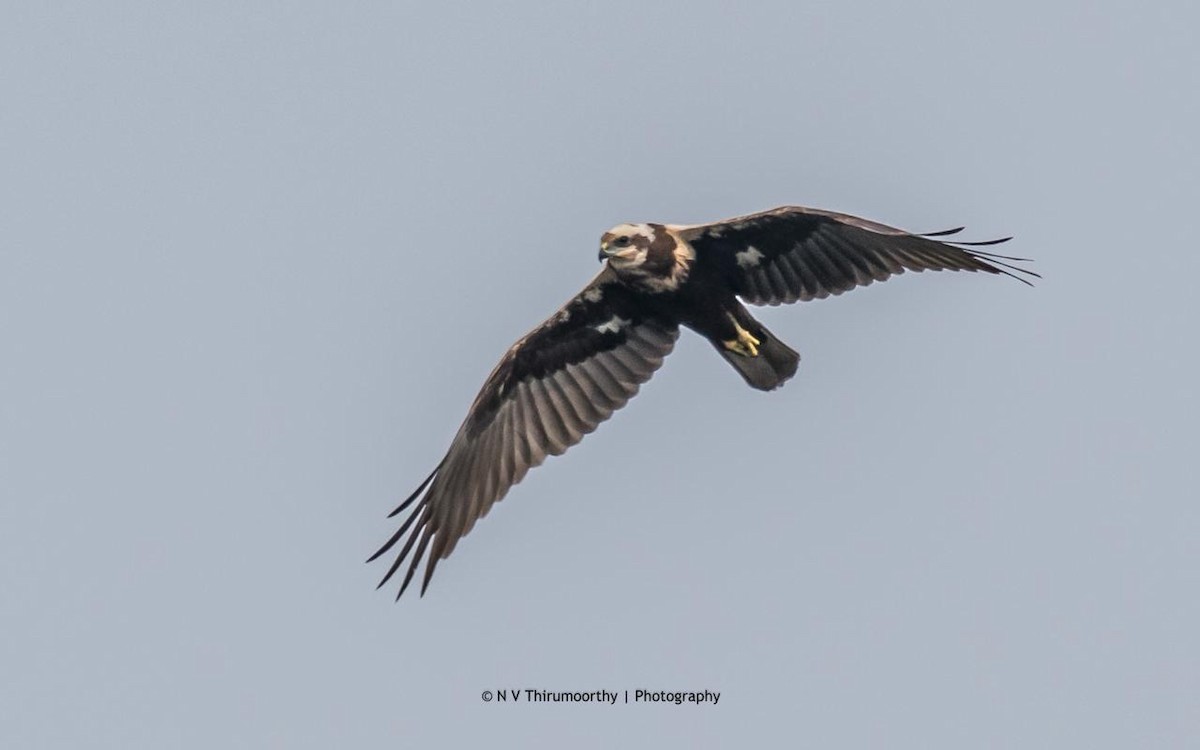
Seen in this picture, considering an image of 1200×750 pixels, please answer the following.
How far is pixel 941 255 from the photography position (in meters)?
15.1

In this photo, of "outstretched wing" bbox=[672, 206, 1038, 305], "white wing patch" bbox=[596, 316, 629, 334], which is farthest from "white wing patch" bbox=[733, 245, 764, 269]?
"white wing patch" bbox=[596, 316, 629, 334]

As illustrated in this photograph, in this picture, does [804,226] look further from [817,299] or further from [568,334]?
[568,334]

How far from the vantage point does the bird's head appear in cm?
1501

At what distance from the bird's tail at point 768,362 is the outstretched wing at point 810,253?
389 mm

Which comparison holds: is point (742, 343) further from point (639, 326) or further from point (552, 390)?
point (552, 390)

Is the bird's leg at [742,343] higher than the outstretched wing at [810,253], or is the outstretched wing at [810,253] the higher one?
the outstretched wing at [810,253]

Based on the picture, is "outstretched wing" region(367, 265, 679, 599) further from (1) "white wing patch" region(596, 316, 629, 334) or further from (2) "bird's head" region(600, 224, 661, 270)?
(2) "bird's head" region(600, 224, 661, 270)

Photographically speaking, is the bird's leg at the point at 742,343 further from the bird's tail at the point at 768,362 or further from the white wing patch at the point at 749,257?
the white wing patch at the point at 749,257

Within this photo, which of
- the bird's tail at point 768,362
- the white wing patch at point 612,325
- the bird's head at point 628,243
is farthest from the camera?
the white wing patch at point 612,325

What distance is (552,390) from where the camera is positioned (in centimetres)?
1627

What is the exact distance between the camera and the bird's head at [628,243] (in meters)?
15.0

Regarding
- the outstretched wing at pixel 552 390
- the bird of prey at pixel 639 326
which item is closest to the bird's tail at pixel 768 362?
the bird of prey at pixel 639 326

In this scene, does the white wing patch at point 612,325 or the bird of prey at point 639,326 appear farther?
the white wing patch at point 612,325

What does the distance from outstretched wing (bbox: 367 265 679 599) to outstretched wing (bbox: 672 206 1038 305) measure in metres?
0.85
